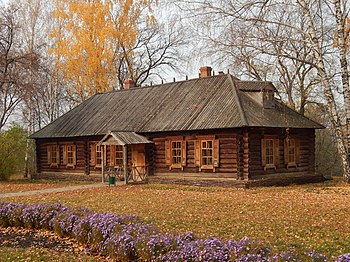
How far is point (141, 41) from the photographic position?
39812mm

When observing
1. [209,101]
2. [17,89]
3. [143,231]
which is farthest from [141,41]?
[143,231]

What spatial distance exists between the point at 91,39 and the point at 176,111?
13.4 metres

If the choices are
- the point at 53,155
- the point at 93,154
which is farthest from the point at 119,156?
the point at 53,155

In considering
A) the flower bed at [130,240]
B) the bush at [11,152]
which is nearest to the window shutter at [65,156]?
the bush at [11,152]

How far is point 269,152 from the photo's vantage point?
2275 cm

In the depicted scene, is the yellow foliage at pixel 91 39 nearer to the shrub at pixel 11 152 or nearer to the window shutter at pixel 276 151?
the shrub at pixel 11 152

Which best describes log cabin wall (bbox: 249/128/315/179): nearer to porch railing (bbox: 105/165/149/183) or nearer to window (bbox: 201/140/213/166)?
window (bbox: 201/140/213/166)

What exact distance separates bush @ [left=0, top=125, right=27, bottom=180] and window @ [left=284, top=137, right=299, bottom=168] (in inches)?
731

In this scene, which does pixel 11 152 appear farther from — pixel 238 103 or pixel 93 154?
pixel 238 103

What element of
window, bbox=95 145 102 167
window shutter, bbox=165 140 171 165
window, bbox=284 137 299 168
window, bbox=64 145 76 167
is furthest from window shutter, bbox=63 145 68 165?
window, bbox=284 137 299 168

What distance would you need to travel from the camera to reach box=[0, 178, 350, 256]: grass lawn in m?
10.4

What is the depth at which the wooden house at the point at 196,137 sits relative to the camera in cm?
2164

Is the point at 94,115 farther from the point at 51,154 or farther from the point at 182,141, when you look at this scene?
the point at 182,141

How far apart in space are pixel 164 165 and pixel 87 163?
6.52 metres
